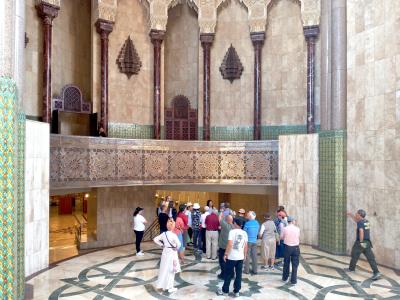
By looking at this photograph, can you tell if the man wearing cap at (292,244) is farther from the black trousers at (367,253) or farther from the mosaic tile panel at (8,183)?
the mosaic tile panel at (8,183)

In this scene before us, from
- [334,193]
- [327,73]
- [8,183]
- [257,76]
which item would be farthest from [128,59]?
[8,183]

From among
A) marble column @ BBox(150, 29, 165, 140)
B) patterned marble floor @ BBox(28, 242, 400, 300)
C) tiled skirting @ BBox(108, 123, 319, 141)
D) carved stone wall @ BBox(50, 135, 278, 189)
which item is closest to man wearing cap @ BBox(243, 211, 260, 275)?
patterned marble floor @ BBox(28, 242, 400, 300)

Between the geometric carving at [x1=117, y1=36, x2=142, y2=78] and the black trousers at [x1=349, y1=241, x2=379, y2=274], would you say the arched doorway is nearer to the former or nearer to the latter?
the geometric carving at [x1=117, y1=36, x2=142, y2=78]

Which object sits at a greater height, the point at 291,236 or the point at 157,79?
the point at 157,79

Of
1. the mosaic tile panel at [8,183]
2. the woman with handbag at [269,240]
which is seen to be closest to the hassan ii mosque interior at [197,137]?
the mosaic tile panel at [8,183]

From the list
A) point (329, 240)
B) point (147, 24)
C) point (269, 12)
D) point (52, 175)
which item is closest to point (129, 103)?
Result: point (147, 24)

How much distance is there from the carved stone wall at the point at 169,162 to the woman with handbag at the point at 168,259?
436 cm

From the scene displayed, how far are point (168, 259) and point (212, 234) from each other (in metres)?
2.32

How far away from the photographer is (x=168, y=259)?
7.00 metres

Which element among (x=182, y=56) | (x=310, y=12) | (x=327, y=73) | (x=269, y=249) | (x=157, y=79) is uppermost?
(x=310, y=12)

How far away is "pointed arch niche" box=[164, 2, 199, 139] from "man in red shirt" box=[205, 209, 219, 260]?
6627 millimetres

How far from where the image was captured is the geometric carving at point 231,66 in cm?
1439

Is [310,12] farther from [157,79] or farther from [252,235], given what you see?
[252,235]

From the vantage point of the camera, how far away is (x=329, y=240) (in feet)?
34.0
